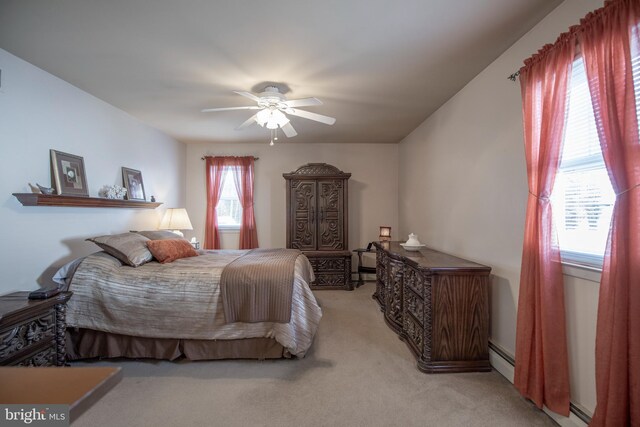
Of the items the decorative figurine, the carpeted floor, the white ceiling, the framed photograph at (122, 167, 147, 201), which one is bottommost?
the carpeted floor

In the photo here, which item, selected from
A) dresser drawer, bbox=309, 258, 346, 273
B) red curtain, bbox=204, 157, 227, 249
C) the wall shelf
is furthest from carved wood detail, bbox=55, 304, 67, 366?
dresser drawer, bbox=309, 258, 346, 273

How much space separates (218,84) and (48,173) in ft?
5.96

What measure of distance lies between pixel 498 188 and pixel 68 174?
4.10 m

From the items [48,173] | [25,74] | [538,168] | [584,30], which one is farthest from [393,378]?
[25,74]

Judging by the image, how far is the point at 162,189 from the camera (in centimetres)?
442

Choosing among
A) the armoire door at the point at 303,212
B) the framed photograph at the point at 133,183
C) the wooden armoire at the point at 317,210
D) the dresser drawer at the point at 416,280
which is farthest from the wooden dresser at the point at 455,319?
the framed photograph at the point at 133,183

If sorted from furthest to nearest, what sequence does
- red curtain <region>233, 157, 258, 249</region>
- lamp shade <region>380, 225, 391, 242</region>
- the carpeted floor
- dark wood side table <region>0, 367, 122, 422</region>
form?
red curtain <region>233, 157, 258, 249</region>, lamp shade <region>380, 225, 391, 242</region>, the carpeted floor, dark wood side table <region>0, 367, 122, 422</region>

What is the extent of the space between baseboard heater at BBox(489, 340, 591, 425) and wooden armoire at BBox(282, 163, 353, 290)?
106 inches

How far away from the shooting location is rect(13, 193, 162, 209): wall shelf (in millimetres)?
2309

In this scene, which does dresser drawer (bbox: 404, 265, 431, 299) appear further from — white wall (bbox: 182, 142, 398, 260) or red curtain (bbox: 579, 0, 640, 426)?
white wall (bbox: 182, 142, 398, 260)

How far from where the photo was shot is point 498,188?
7.52 feet

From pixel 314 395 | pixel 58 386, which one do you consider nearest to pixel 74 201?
pixel 58 386

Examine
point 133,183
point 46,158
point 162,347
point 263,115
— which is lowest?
point 162,347

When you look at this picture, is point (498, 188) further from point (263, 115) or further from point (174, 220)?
point (174, 220)
